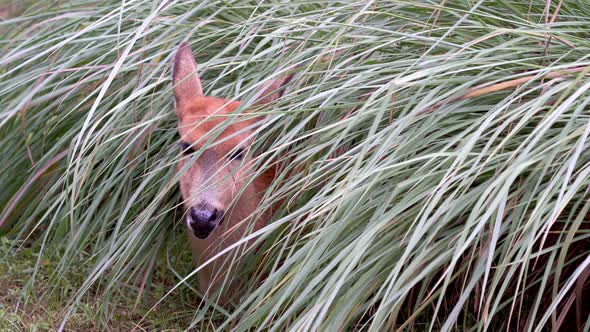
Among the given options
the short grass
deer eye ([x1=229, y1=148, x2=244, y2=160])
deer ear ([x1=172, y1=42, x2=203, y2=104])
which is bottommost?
the short grass

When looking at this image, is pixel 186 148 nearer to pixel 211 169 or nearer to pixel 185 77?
pixel 211 169

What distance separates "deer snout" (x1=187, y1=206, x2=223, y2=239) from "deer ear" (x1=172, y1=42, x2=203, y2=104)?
0.55 meters

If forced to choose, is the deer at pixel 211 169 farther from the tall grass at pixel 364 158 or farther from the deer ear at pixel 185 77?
the tall grass at pixel 364 158

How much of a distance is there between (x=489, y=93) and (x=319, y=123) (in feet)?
2.30

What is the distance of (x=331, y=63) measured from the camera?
158 inches

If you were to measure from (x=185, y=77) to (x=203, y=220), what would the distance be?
64 centimetres

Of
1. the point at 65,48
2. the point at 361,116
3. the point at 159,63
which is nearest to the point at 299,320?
the point at 361,116

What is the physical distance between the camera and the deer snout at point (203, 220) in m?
3.99

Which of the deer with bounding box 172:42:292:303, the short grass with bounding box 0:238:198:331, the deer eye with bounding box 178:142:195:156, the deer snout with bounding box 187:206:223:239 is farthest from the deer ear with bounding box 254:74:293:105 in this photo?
the short grass with bounding box 0:238:198:331

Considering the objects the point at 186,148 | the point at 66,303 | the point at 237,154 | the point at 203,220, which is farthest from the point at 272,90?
the point at 66,303

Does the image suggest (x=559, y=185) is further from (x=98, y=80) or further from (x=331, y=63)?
(x=98, y=80)

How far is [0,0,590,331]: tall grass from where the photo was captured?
10.4ft

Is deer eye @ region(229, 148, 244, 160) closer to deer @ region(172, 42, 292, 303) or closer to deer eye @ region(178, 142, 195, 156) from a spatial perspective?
deer @ region(172, 42, 292, 303)

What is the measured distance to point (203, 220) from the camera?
3.99 metres
